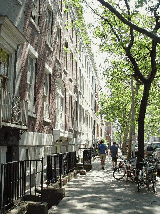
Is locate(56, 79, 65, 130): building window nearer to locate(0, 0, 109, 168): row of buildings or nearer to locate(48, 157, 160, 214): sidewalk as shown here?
locate(0, 0, 109, 168): row of buildings

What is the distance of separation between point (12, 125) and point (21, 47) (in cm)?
347

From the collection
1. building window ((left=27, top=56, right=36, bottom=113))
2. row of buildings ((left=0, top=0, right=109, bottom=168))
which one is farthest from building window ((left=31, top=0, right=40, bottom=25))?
building window ((left=27, top=56, right=36, bottom=113))

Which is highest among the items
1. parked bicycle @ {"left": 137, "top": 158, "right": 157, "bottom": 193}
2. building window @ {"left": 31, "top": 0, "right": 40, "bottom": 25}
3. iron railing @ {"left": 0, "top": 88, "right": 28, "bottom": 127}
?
building window @ {"left": 31, "top": 0, "right": 40, "bottom": 25}

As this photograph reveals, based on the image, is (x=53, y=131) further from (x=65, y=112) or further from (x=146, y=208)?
(x=146, y=208)

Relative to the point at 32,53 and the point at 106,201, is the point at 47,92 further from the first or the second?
the point at 106,201

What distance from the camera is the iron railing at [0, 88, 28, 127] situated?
302 inches

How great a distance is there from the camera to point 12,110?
A: 8305 millimetres

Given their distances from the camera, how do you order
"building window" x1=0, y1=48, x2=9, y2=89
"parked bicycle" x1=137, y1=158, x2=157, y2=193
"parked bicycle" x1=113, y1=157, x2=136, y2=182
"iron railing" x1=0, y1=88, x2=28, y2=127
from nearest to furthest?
1. "iron railing" x1=0, y1=88, x2=28, y2=127
2. "building window" x1=0, y1=48, x2=9, y2=89
3. "parked bicycle" x1=137, y1=158, x2=157, y2=193
4. "parked bicycle" x1=113, y1=157, x2=136, y2=182

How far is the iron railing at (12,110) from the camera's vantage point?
25.1 ft

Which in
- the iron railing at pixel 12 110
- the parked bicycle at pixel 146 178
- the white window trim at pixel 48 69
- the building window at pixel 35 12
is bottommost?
the parked bicycle at pixel 146 178

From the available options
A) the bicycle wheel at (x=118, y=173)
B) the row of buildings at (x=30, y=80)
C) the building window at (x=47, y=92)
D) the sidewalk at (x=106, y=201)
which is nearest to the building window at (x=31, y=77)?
the row of buildings at (x=30, y=80)

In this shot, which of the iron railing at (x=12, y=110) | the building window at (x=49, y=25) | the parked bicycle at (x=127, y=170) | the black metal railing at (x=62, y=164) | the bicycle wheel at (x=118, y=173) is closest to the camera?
the iron railing at (x=12, y=110)

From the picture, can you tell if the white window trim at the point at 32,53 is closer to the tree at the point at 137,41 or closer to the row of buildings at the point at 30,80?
the row of buildings at the point at 30,80

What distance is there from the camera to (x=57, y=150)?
17.1m
